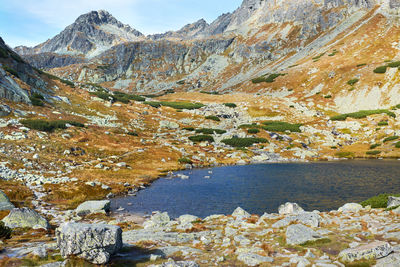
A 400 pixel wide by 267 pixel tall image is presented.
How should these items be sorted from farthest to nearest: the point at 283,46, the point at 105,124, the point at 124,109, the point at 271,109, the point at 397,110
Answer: the point at 283,46
the point at 271,109
the point at 124,109
the point at 397,110
the point at 105,124

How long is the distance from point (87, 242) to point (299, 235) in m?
8.59

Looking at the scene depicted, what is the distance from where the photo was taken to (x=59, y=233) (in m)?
9.36

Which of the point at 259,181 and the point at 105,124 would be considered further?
the point at 105,124

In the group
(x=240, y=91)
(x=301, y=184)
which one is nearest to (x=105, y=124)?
(x=301, y=184)

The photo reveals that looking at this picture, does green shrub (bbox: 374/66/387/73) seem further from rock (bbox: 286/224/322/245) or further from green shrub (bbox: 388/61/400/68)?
rock (bbox: 286/224/322/245)

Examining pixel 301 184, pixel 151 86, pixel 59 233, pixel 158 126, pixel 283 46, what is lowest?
pixel 301 184

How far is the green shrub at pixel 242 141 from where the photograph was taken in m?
55.4

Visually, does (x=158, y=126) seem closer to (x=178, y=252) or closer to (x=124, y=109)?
(x=124, y=109)

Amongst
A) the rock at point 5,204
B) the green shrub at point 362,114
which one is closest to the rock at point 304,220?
the rock at point 5,204

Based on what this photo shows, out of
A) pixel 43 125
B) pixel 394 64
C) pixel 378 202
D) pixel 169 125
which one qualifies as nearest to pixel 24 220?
pixel 378 202

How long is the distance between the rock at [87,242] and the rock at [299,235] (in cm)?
725

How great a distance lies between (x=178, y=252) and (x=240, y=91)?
367ft

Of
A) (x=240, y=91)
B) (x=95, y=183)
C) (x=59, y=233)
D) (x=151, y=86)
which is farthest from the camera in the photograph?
(x=151, y=86)

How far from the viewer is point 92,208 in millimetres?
21281
